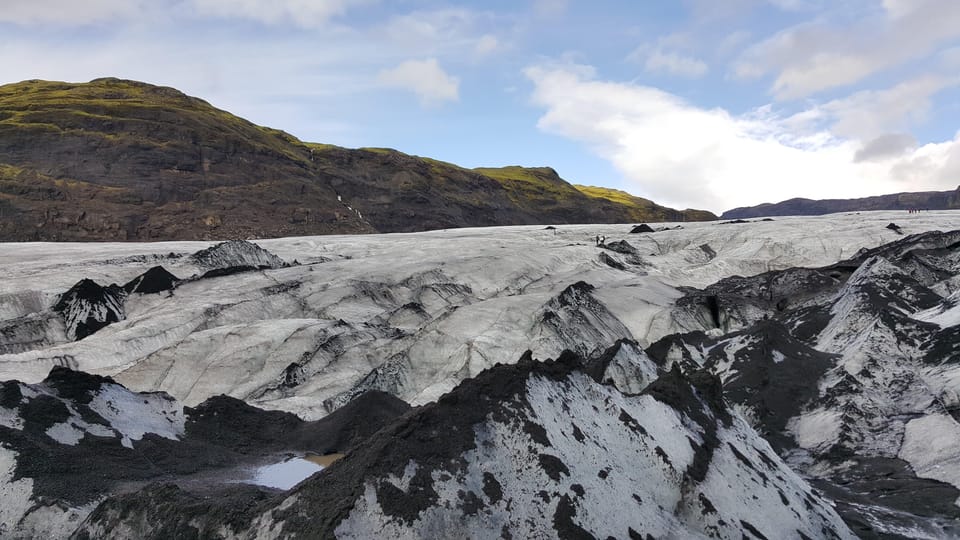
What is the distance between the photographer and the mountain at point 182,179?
69.9 m

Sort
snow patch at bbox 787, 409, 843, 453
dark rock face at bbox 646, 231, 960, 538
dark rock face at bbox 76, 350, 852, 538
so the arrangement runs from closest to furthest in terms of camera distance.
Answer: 1. dark rock face at bbox 76, 350, 852, 538
2. dark rock face at bbox 646, 231, 960, 538
3. snow patch at bbox 787, 409, 843, 453

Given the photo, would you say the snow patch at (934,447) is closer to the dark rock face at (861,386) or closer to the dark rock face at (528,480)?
the dark rock face at (861,386)

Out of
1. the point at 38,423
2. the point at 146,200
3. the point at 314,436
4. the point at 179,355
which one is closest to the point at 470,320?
the point at 179,355

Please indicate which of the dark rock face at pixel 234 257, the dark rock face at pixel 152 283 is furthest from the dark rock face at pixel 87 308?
the dark rock face at pixel 234 257

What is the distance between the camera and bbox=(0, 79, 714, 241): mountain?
69.9 metres

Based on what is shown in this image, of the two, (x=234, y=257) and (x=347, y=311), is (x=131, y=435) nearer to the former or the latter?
(x=347, y=311)

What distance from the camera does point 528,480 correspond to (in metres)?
9.01

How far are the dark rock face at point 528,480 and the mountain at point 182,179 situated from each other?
64958 mm

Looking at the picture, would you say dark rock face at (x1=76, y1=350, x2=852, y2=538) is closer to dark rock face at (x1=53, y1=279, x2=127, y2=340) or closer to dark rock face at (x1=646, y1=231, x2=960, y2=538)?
dark rock face at (x1=646, y1=231, x2=960, y2=538)

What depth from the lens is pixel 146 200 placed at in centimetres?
7431

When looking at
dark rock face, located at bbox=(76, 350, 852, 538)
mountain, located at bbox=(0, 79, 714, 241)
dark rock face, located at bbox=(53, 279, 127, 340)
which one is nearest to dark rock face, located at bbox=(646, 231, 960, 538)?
dark rock face, located at bbox=(76, 350, 852, 538)

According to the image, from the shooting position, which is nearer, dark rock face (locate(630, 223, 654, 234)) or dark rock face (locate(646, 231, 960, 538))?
dark rock face (locate(646, 231, 960, 538))

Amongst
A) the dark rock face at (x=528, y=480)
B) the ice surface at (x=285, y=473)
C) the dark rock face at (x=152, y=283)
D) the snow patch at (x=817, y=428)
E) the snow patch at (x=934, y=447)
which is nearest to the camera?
the dark rock face at (x=528, y=480)

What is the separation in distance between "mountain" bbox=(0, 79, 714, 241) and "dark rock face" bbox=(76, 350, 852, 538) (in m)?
65.0
